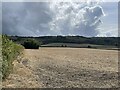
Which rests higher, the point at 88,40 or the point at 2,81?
the point at 2,81

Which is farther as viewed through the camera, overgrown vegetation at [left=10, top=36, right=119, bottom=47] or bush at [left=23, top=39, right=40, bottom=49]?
overgrown vegetation at [left=10, top=36, right=119, bottom=47]

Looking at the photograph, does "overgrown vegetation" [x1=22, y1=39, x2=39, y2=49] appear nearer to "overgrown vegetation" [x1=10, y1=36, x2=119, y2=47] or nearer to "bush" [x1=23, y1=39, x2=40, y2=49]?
"bush" [x1=23, y1=39, x2=40, y2=49]

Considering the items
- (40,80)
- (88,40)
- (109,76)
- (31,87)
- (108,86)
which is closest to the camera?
(31,87)

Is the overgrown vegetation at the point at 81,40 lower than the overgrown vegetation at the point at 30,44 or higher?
lower

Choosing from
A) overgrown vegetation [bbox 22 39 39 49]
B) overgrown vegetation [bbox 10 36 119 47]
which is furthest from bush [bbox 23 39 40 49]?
overgrown vegetation [bbox 10 36 119 47]

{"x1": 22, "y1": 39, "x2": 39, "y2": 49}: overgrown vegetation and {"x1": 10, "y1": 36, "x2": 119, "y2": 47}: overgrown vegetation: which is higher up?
{"x1": 22, "y1": 39, "x2": 39, "y2": 49}: overgrown vegetation

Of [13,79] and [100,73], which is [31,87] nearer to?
[13,79]

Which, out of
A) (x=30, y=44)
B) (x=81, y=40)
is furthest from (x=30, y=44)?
(x=81, y=40)

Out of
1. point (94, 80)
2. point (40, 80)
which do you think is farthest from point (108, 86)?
point (40, 80)

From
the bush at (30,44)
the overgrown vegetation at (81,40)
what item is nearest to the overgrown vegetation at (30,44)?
the bush at (30,44)

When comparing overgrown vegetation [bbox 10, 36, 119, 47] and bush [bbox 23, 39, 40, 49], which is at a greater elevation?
bush [bbox 23, 39, 40, 49]

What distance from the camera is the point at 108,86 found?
45.7 feet

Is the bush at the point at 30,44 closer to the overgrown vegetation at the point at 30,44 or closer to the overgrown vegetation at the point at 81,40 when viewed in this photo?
the overgrown vegetation at the point at 30,44

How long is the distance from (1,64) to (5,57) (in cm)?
127
